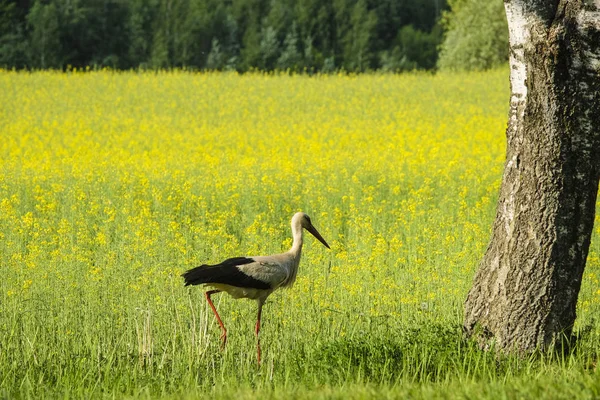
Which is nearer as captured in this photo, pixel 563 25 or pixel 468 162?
pixel 563 25

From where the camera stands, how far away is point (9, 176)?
47.7 ft

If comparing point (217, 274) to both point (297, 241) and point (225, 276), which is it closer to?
point (225, 276)

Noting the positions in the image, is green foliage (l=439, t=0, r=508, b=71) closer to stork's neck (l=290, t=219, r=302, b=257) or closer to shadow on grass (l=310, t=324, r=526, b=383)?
stork's neck (l=290, t=219, r=302, b=257)

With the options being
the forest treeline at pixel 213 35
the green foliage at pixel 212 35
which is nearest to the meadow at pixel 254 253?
the forest treeline at pixel 213 35

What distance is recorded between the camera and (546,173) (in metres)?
6.55

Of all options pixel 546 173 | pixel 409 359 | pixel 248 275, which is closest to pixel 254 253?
pixel 248 275

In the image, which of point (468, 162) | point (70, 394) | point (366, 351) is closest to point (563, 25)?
point (366, 351)

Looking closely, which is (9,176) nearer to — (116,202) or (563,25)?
(116,202)

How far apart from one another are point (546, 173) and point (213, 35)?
48559 mm

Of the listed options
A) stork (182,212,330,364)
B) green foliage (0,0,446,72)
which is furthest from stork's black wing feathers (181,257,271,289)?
green foliage (0,0,446,72)

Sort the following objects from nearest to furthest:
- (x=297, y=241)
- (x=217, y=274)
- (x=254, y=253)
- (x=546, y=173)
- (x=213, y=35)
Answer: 1. (x=546, y=173)
2. (x=217, y=274)
3. (x=297, y=241)
4. (x=254, y=253)
5. (x=213, y=35)

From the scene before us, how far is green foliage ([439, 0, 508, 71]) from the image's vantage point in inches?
1854

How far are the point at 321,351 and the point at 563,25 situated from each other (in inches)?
113

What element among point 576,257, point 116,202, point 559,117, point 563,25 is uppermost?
point 563,25
